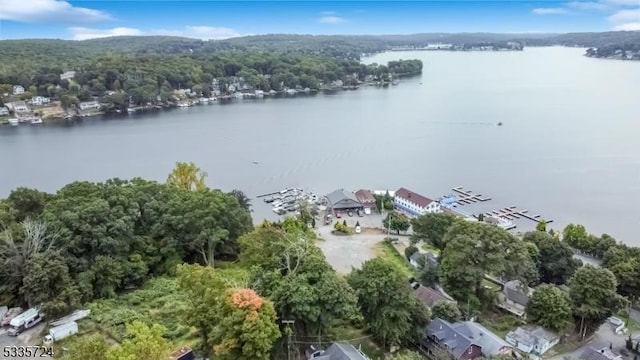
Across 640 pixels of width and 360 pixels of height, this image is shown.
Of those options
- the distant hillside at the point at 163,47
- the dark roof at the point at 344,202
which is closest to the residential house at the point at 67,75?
the distant hillside at the point at 163,47

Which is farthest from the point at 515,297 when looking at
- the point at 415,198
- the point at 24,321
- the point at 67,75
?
the point at 67,75

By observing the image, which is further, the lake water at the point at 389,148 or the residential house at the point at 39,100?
the residential house at the point at 39,100

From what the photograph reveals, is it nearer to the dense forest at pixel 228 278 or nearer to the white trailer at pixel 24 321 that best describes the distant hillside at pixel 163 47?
the dense forest at pixel 228 278

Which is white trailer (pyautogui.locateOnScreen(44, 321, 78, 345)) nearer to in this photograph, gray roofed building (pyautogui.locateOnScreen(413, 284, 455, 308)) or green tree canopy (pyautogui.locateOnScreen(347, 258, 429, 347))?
green tree canopy (pyautogui.locateOnScreen(347, 258, 429, 347))

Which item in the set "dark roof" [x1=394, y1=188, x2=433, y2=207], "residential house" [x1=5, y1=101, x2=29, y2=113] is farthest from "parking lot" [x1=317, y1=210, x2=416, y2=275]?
"residential house" [x1=5, y1=101, x2=29, y2=113]

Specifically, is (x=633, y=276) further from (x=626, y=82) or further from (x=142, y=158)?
(x=626, y=82)

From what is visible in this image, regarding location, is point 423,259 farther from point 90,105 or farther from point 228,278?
point 90,105

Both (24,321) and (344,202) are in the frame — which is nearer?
(24,321)

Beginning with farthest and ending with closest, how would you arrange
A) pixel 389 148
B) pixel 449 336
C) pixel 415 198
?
pixel 389 148 < pixel 415 198 < pixel 449 336
